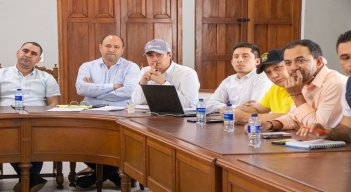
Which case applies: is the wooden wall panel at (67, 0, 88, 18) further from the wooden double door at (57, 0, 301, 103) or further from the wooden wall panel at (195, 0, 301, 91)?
the wooden wall panel at (195, 0, 301, 91)

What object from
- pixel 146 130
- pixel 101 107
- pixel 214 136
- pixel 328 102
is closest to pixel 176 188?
pixel 214 136

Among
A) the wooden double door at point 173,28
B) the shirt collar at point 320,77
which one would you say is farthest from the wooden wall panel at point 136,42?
the shirt collar at point 320,77

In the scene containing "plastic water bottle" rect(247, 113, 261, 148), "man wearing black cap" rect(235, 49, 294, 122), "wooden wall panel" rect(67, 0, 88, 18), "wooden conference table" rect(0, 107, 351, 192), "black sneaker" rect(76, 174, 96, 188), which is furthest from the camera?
"wooden wall panel" rect(67, 0, 88, 18)

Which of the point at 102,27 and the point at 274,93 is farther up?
the point at 102,27

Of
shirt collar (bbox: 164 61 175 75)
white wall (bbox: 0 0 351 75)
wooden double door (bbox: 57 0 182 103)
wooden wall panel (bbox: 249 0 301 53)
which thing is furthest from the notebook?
wooden wall panel (bbox: 249 0 301 53)

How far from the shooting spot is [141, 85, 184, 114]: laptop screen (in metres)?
3.61

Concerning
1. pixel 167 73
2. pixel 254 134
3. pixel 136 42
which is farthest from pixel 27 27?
pixel 254 134

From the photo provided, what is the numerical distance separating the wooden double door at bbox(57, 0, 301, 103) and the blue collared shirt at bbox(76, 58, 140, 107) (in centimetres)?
187

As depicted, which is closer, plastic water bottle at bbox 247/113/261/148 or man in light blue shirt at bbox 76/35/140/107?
plastic water bottle at bbox 247/113/261/148

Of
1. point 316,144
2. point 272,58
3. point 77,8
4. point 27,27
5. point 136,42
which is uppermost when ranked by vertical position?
point 77,8

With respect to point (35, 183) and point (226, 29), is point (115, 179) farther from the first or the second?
point (226, 29)

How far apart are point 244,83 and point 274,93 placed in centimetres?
78

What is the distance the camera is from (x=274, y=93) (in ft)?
11.5

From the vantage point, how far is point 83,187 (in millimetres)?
4461
